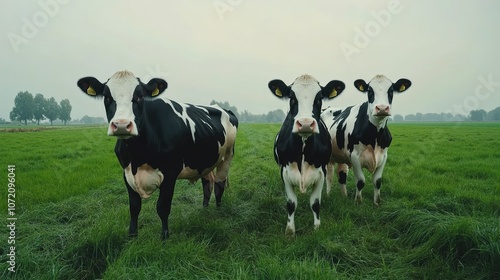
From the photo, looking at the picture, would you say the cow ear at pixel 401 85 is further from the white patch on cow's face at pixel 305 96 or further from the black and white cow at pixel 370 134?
the white patch on cow's face at pixel 305 96

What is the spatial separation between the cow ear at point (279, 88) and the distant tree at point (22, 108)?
8534cm

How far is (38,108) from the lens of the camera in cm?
7569

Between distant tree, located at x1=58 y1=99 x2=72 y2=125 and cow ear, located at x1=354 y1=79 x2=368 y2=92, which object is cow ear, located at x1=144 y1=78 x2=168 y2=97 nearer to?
cow ear, located at x1=354 y1=79 x2=368 y2=92

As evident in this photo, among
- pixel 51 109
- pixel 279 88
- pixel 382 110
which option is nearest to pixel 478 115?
pixel 382 110

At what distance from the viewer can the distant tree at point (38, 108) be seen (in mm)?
74738

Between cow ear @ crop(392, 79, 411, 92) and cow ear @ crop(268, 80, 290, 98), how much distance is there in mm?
2364

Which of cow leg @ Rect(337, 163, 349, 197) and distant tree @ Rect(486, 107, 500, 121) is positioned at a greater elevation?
distant tree @ Rect(486, 107, 500, 121)

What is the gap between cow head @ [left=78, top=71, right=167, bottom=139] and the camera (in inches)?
130

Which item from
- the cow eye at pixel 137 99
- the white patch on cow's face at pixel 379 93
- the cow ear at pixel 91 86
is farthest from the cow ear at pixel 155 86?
the white patch on cow's face at pixel 379 93

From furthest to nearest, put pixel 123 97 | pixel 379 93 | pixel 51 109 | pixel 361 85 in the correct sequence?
1. pixel 51 109
2. pixel 361 85
3. pixel 379 93
4. pixel 123 97

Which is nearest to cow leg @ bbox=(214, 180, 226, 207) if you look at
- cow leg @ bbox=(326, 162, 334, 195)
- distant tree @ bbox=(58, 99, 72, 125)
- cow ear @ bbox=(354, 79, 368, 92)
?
cow leg @ bbox=(326, 162, 334, 195)

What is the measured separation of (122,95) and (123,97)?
3 centimetres

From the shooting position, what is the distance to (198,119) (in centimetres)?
491

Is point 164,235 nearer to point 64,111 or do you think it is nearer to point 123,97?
point 123,97
